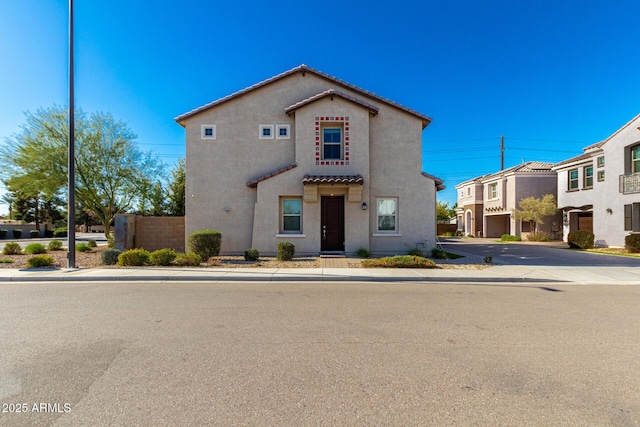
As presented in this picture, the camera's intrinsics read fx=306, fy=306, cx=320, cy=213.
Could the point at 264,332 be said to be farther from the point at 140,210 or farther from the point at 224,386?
the point at 140,210

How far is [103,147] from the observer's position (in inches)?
704

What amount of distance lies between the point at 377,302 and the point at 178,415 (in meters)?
4.73

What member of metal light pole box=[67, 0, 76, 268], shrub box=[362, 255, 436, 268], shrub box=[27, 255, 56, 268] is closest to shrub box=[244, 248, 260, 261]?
shrub box=[362, 255, 436, 268]

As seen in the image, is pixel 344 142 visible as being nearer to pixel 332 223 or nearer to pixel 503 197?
pixel 332 223

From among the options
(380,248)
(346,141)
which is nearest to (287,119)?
(346,141)

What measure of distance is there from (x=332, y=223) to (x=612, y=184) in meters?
18.6

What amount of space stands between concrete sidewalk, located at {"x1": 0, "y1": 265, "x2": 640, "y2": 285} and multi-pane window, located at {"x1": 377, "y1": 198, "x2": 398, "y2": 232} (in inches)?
160

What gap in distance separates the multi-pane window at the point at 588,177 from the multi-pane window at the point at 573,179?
877mm

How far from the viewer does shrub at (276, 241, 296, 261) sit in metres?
12.7

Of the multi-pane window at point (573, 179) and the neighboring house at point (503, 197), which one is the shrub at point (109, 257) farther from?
the neighboring house at point (503, 197)

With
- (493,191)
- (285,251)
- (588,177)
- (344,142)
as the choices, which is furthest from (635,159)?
(285,251)

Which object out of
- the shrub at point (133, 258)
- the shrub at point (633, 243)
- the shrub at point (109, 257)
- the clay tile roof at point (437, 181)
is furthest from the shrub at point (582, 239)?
the shrub at point (109, 257)

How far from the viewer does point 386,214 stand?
14703mm

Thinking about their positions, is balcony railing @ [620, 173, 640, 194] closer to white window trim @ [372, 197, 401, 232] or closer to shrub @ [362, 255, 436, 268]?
white window trim @ [372, 197, 401, 232]
